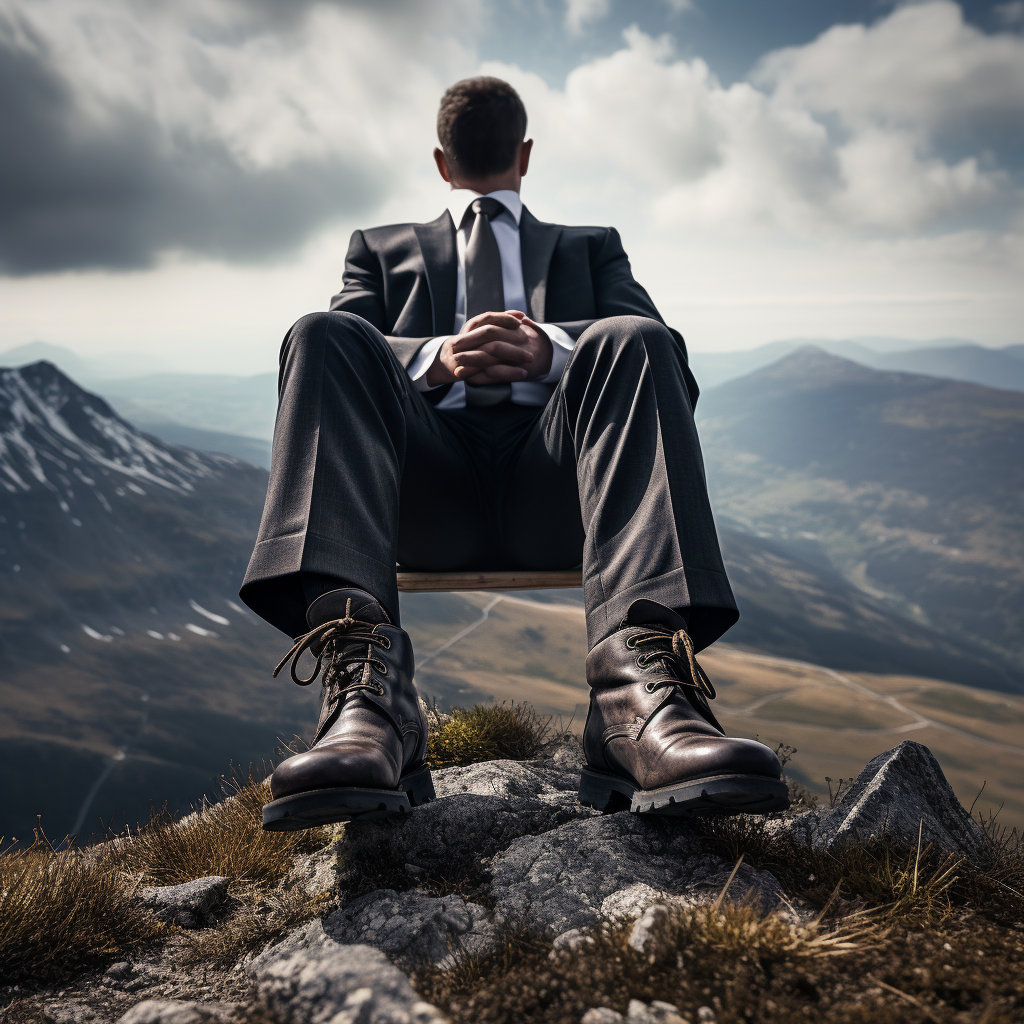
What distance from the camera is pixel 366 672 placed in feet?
6.03

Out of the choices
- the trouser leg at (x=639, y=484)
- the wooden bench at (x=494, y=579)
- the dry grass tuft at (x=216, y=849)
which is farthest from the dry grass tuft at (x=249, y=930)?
the wooden bench at (x=494, y=579)

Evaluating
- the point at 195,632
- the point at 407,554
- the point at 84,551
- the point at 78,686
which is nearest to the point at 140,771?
the point at 78,686

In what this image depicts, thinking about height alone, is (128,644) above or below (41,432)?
below

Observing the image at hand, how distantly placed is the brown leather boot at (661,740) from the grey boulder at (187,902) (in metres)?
1.15

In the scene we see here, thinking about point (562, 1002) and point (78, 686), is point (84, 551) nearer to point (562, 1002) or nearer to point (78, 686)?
point (78, 686)

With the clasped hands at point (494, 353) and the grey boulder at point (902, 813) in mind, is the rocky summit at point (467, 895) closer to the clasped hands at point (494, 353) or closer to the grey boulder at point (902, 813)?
the grey boulder at point (902, 813)

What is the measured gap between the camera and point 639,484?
6.85 feet

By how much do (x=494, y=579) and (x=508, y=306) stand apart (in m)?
1.35

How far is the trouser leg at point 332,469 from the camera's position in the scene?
1948 mm

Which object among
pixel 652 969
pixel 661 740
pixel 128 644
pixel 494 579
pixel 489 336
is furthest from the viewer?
pixel 128 644

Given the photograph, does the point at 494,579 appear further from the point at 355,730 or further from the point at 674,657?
the point at 355,730

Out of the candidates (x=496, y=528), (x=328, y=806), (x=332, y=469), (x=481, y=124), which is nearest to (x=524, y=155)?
(x=481, y=124)

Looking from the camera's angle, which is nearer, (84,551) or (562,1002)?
(562,1002)

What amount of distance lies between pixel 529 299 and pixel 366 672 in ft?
7.21
